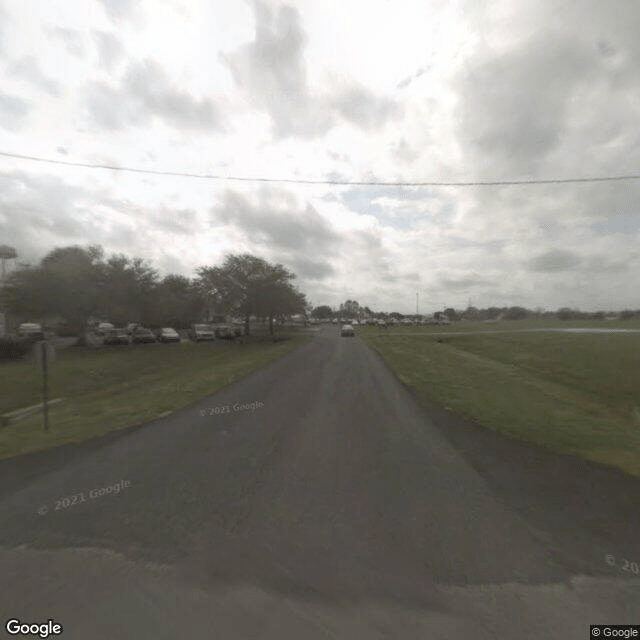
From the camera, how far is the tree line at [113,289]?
29500mm

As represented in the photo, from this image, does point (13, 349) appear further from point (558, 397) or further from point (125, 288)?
A: point (558, 397)

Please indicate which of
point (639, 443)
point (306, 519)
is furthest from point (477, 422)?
point (306, 519)

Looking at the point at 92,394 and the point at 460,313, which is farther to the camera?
the point at 460,313

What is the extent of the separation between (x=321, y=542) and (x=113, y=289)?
36064mm

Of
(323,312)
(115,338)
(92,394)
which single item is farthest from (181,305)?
(323,312)

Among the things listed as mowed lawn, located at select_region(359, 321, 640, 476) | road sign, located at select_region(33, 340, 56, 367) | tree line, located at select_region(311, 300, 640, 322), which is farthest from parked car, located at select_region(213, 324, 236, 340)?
tree line, located at select_region(311, 300, 640, 322)

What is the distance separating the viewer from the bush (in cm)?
2500

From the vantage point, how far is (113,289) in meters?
33.6

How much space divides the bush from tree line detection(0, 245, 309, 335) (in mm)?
4406

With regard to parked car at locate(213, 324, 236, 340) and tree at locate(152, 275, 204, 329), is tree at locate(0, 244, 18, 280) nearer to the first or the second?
tree at locate(152, 275, 204, 329)

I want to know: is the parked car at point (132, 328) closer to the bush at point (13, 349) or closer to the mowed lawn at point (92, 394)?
the bush at point (13, 349)

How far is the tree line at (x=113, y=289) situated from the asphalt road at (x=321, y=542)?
2988 centimetres

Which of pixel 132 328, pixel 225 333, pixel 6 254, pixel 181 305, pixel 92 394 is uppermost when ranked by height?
pixel 6 254

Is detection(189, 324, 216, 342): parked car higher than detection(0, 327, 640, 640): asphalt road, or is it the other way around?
detection(189, 324, 216, 342): parked car
